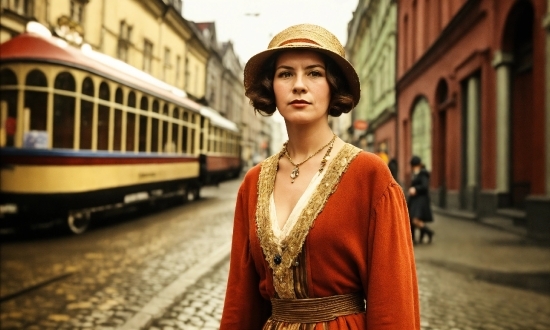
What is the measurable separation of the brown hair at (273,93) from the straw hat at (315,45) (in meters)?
0.02

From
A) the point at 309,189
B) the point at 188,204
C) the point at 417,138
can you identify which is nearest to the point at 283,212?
the point at 309,189

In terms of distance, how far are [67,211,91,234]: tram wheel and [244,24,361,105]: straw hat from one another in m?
8.96

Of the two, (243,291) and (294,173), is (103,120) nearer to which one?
(243,291)

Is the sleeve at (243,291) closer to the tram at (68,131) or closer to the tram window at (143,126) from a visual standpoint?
the tram at (68,131)

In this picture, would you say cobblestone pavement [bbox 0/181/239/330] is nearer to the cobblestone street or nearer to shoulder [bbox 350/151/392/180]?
the cobblestone street

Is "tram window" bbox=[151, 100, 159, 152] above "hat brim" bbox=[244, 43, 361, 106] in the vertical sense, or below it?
above

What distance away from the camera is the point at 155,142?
1280 cm

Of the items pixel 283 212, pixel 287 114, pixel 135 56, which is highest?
pixel 135 56

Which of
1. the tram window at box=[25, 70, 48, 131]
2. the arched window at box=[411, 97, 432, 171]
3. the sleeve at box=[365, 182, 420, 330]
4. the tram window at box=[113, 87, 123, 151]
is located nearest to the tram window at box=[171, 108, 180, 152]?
the tram window at box=[113, 87, 123, 151]

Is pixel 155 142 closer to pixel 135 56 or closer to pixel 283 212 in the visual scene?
pixel 135 56

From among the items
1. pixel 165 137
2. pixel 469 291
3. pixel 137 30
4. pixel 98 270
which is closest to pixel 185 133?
pixel 165 137

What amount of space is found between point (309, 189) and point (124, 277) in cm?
528

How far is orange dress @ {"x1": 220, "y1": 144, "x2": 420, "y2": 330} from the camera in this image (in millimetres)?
1442

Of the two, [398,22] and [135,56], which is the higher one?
[398,22]
